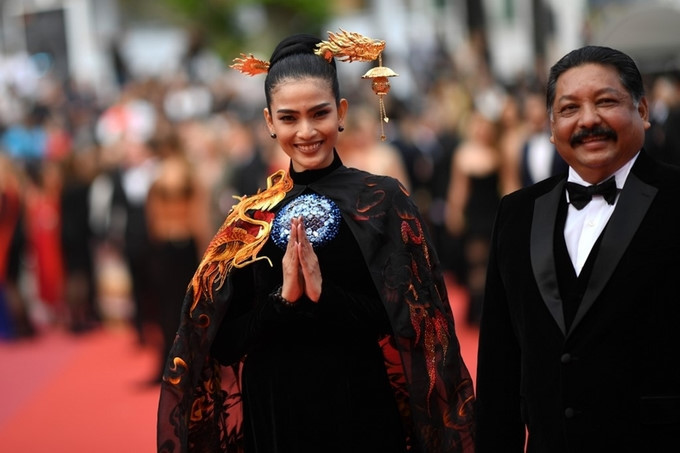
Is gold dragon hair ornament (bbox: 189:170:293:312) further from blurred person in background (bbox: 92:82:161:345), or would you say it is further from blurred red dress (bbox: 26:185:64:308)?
blurred red dress (bbox: 26:185:64:308)

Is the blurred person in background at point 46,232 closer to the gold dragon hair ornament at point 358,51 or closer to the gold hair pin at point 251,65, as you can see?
the gold hair pin at point 251,65

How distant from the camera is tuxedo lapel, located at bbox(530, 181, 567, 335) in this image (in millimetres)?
3936

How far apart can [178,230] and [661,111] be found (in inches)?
181

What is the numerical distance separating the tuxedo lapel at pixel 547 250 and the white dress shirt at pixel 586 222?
57 mm

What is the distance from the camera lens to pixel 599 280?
3.82 m

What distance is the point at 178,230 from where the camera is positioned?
35.1ft

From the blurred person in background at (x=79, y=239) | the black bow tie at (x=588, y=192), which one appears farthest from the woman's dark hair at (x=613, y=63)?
the blurred person in background at (x=79, y=239)

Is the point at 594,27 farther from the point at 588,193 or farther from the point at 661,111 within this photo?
the point at 588,193

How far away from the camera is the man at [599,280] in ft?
12.4

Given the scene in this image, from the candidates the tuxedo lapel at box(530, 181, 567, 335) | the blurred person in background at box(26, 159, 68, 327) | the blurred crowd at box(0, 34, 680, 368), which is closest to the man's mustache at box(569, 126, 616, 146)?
the tuxedo lapel at box(530, 181, 567, 335)

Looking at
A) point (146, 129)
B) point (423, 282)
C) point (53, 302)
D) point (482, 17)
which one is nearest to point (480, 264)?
point (53, 302)

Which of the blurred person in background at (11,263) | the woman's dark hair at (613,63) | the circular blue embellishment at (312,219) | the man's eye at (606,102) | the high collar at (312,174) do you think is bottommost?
the blurred person in background at (11,263)

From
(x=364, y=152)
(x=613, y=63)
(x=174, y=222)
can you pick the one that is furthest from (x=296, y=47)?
(x=364, y=152)

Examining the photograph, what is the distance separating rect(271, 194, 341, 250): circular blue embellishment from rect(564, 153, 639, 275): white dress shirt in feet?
3.22
